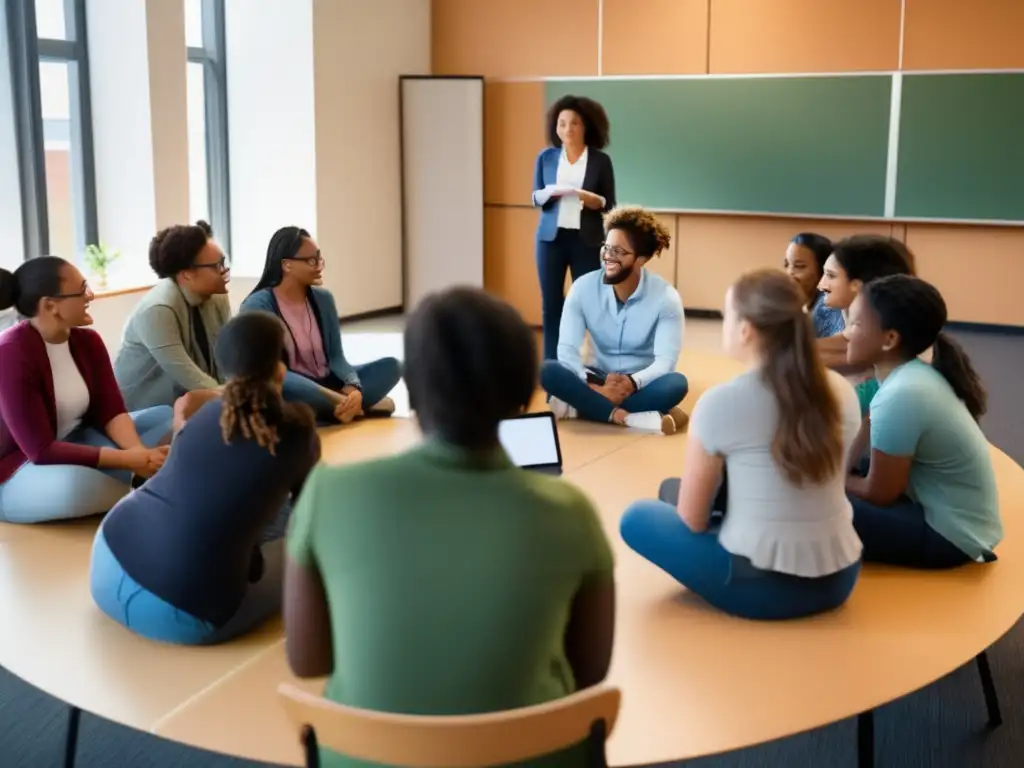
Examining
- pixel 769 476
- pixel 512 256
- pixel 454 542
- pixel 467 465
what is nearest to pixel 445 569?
pixel 454 542

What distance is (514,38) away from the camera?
8953mm

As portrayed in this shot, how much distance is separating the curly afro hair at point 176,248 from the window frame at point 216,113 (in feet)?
12.8

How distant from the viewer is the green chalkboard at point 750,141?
7965 mm

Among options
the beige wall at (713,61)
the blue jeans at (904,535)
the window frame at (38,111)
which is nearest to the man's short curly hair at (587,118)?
the beige wall at (713,61)

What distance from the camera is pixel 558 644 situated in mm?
1609

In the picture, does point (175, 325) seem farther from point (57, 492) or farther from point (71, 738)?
point (71, 738)

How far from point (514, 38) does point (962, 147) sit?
3.37 m

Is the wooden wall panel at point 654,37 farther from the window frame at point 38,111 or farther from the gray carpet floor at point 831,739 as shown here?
the gray carpet floor at point 831,739

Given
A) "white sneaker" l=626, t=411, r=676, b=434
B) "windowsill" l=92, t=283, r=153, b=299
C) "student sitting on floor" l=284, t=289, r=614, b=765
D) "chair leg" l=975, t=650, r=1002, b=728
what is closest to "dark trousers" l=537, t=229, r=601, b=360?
"white sneaker" l=626, t=411, r=676, b=434

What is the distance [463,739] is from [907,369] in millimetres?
1901

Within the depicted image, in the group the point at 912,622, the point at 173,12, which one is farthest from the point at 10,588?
the point at 173,12

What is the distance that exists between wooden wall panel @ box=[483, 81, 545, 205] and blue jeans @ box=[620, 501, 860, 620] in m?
6.46

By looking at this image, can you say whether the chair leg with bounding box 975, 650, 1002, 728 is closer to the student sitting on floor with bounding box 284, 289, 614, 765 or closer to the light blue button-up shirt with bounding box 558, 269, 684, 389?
the student sitting on floor with bounding box 284, 289, 614, 765

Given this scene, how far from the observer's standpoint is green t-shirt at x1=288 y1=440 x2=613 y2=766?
1.51 m
